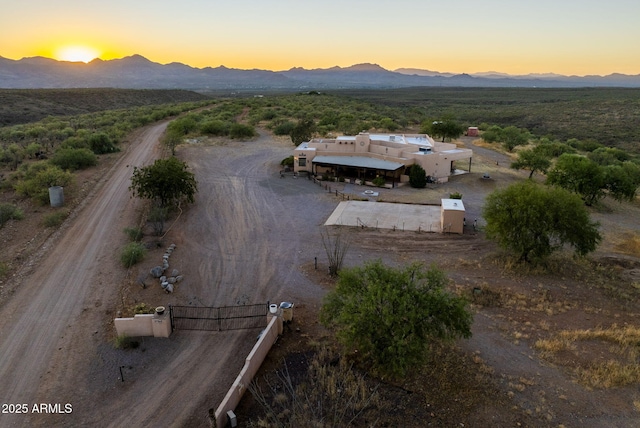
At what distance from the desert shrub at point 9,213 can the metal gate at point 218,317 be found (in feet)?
54.6

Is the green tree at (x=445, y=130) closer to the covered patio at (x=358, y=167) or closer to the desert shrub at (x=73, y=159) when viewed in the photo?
the covered patio at (x=358, y=167)

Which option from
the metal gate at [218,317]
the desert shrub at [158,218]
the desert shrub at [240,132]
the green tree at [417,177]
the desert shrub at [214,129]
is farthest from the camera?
the desert shrub at [214,129]

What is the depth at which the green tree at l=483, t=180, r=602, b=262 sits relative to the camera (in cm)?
2133

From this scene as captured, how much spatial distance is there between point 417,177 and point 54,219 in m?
28.5

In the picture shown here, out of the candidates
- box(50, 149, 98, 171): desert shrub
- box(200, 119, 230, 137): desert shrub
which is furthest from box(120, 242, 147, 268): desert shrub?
box(200, 119, 230, 137): desert shrub

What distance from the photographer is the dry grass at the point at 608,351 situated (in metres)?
13.6

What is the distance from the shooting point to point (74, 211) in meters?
29.1

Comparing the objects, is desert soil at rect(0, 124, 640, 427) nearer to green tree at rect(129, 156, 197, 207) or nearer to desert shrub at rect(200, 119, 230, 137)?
green tree at rect(129, 156, 197, 207)

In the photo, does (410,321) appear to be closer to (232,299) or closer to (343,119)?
(232,299)

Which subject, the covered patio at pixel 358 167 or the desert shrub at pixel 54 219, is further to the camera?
the covered patio at pixel 358 167

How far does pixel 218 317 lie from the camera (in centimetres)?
1664

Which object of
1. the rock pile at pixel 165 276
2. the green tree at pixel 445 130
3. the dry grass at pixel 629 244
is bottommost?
the rock pile at pixel 165 276

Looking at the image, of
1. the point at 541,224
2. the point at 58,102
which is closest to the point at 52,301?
the point at 541,224

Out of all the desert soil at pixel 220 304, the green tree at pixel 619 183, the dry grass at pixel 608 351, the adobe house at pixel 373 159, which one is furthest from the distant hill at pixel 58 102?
the green tree at pixel 619 183
